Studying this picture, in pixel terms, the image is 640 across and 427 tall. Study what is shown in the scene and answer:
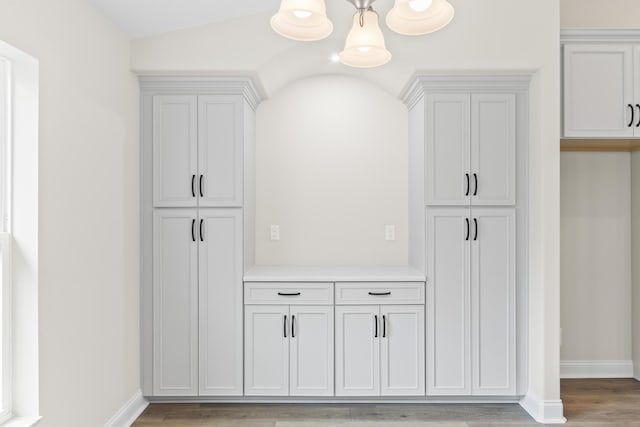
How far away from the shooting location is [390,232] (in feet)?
12.9

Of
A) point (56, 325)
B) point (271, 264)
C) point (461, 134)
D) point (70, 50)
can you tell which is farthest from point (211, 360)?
point (461, 134)

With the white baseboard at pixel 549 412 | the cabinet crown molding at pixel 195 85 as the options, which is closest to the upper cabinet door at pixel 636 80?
the white baseboard at pixel 549 412

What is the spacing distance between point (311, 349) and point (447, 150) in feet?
5.33

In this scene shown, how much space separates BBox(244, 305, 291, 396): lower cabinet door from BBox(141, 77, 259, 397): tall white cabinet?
67 mm

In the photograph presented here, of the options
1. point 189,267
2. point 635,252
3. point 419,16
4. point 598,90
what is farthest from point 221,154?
point 635,252

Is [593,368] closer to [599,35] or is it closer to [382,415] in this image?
[382,415]

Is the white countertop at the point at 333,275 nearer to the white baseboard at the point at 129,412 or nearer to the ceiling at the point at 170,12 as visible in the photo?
the white baseboard at the point at 129,412

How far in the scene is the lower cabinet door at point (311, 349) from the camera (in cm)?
332

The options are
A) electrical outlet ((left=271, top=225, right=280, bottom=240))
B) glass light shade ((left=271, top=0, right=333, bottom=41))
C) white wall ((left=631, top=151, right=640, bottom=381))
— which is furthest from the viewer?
electrical outlet ((left=271, top=225, right=280, bottom=240))

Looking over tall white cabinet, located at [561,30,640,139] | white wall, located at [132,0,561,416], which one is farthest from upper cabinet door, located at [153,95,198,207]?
tall white cabinet, located at [561,30,640,139]

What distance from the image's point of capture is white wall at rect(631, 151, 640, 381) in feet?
12.5

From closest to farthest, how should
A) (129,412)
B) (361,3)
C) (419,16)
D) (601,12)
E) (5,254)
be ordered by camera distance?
(419,16) < (361,3) < (5,254) < (129,412) < (601,12)

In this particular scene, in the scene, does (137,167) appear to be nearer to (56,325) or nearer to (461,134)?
(56,325)

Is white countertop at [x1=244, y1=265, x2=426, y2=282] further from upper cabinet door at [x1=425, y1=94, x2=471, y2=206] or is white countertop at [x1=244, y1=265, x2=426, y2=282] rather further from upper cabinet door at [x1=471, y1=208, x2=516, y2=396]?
upper cabinet door at [x1=425, y1=94, x2=471, y2=206]
